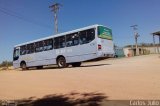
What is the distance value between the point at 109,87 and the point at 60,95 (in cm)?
158

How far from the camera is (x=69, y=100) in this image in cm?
653

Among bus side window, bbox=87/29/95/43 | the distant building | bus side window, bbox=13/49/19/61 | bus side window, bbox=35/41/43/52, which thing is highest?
the distant building

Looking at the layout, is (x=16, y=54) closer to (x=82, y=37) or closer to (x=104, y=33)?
(x=82, y=37)

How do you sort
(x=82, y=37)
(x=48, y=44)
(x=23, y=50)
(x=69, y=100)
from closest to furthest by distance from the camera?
(x=69, y=100) < (x=82, y=37) < (x=48, y=44) < (x=23, y=50)

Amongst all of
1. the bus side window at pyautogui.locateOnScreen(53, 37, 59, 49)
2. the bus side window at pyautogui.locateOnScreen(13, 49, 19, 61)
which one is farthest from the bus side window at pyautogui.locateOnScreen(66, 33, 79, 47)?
the bus side window at pyautogui.locateOnScreen(13, 49, 19, 61)

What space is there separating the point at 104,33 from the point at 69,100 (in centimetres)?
1226

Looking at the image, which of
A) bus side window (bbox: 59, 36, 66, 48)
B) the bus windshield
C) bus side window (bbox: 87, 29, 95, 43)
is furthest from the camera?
bus side window (bbox: 59, 36, 66, 48)

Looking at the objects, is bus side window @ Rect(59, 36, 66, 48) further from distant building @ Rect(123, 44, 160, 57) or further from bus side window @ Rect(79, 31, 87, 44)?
distant building @ Rect(123, 44, 160, 57)

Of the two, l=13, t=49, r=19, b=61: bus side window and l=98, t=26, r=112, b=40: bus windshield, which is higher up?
l=98, t=26, r=112, b=40: bus windshield

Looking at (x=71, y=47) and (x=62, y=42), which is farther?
(x=62, y=42)

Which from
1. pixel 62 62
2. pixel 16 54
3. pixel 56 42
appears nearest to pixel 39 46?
pixel 56 42

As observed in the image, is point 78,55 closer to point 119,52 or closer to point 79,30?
point 79,30

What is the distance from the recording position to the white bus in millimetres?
17625

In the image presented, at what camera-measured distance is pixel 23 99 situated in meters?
7.25
